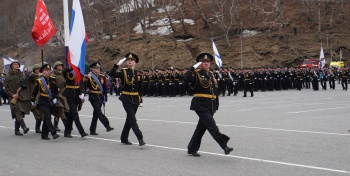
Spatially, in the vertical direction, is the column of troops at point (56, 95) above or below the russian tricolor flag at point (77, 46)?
below

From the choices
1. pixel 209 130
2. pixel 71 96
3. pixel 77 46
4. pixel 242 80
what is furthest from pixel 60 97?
pixel 242 80

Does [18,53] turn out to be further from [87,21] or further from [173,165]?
[173,165]

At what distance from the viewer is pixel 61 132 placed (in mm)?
13523

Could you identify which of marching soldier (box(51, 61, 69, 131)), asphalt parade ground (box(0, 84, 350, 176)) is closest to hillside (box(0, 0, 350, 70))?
asphalt parade ground (box(0, 84, 350, 176))

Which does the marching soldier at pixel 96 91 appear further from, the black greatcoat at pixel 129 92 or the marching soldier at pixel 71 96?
the black greatcoat at pixel 129 92

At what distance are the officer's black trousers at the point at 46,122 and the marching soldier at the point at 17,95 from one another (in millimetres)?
956

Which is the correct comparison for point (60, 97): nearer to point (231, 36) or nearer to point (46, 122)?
point (46, 122)

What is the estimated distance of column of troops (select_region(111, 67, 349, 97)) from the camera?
31125 millimetres

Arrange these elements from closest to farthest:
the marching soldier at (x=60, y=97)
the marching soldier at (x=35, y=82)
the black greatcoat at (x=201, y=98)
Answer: the black greatcoat at (x=201, y=98) → the marching soldier at (x=60, y=97) → the marching soldier at (x=35, y=82)

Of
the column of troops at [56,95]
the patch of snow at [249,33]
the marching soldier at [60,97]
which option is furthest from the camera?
the patch of snow at [249,33]

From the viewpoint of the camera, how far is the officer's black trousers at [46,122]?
11.9 metres

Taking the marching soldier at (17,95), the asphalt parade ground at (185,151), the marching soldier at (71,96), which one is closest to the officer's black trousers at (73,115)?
the marching soldier at (71,96)

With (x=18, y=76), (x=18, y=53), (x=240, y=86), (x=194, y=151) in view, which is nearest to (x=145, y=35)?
(x=18, y=53)

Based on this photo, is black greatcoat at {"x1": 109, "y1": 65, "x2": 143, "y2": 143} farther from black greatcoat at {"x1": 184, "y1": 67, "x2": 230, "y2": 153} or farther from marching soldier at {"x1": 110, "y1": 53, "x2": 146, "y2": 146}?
black greatcoat at {"x1": 184, "y1": 67, "x2": 230, "y2": 153}
